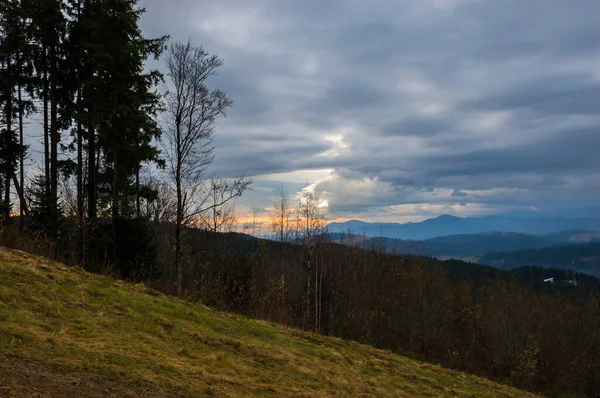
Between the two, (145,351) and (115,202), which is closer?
(145,351)

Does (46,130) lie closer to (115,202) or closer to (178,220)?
(115,202)

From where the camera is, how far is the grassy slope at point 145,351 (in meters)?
5.48

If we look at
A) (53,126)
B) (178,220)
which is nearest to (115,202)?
(178,220)

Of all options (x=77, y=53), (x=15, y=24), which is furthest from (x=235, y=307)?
(x=15, y=24)

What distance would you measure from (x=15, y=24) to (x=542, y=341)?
5259 centimetres

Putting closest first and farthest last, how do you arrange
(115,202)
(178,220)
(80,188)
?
(178,220) → (115,202) → (80,188)

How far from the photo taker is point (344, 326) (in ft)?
117

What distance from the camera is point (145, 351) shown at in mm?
7105

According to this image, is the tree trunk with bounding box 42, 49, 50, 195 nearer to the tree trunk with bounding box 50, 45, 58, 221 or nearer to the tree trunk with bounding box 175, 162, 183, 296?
the tree trunk with bounding box 50, 45, 58, 221

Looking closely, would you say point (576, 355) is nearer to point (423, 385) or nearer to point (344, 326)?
point (344, 326)

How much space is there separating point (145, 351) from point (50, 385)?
240 cm

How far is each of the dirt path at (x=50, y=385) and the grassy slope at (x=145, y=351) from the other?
0.01 meters

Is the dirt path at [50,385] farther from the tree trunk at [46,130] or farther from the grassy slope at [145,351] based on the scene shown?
the tree trunk at [46,130]

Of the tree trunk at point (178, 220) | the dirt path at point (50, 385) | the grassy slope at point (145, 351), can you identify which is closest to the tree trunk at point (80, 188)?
the tree trunk at point (178, 220)
